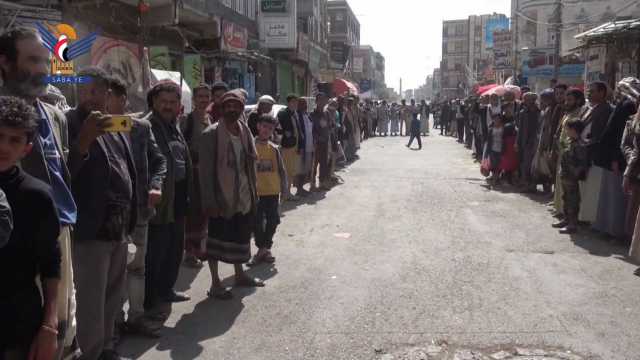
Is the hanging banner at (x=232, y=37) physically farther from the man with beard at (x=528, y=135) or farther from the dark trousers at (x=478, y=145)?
the man with beard at (x=528, y=135)

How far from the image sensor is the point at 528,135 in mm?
Result: 11672

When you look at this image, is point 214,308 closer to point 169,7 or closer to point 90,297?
point 90,297

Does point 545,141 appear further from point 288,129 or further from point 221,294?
point 221,294

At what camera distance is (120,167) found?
12.6ft

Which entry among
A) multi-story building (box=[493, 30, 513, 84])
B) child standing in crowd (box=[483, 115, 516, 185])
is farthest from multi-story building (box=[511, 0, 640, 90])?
child standing in crowd (box=[483, 115, 516, 185])

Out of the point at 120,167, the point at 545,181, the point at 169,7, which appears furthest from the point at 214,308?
the point at 169,7

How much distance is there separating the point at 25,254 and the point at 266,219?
4339mm

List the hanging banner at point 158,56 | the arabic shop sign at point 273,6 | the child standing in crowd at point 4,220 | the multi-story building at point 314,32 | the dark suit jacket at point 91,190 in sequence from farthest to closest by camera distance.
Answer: the multi-story building at point 314,32
the arabic shop sign at point 273,6
the hanging banner at point 158,56
the dark suit jacket at point 91,190
the child standing in crowd at point 4,220

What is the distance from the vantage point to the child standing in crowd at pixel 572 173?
8055 mm

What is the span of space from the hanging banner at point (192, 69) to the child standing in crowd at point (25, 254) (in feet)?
48.9

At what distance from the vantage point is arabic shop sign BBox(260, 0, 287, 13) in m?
25.7

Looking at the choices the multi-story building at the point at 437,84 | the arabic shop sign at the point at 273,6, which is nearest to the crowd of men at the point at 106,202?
the arabic shop sign at the point at 273,6

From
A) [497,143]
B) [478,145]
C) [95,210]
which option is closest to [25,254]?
[95,210]

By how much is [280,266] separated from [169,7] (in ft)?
30.3
